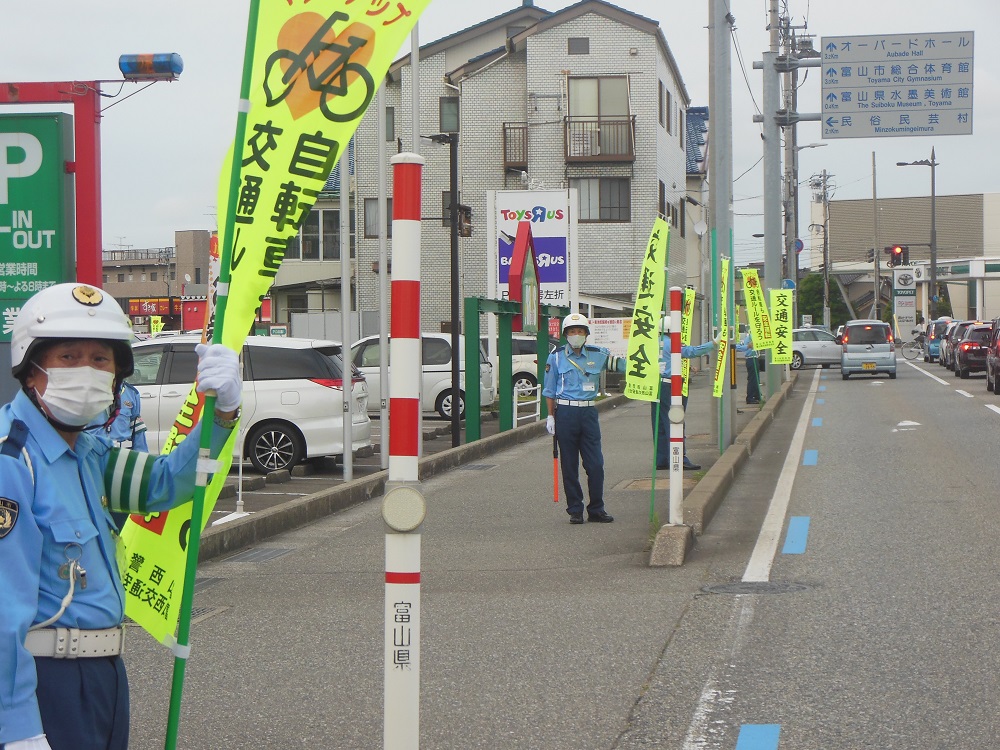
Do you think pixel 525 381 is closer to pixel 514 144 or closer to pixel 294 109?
pixel 514 144

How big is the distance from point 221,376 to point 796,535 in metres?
7.70

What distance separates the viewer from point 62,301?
2.90 meters

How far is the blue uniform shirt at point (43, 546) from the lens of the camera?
2.62 metres

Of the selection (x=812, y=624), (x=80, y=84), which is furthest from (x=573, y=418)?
(x=80, y=84)

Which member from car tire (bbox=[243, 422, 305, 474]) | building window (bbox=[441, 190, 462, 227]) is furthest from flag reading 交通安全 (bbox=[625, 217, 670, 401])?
building window (bbox=[441, 190, 462, 227])

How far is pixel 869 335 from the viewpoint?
38062mm

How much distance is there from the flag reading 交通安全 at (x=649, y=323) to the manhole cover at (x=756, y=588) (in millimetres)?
2978

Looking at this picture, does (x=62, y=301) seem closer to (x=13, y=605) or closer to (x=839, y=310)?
(x=13, y=605)

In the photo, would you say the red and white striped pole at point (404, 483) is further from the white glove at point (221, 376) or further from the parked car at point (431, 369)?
the parked car at point (431, 369)

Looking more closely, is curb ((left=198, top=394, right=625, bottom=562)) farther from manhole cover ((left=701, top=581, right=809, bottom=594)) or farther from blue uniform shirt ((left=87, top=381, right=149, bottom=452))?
manhole cover ((left=701, top=581, right=809, bottom=594))

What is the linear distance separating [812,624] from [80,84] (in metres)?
5.12

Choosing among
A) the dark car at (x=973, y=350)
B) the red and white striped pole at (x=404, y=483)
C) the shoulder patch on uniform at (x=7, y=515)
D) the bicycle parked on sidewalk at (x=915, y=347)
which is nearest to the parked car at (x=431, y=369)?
the dark car at (x=973, y=350)

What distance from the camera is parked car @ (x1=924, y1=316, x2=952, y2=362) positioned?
5197cm

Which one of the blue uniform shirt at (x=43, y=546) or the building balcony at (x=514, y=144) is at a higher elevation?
the building balcony at (x=514, y=144)
